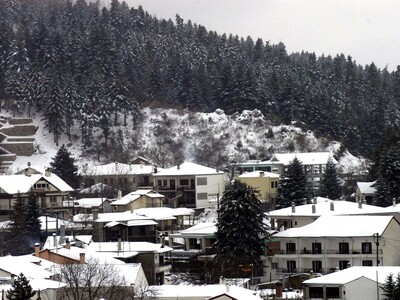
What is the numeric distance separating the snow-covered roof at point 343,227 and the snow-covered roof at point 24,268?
702 inches

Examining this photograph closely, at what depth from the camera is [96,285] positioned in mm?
44062

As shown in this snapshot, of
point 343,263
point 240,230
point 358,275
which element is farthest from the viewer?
point 240,230

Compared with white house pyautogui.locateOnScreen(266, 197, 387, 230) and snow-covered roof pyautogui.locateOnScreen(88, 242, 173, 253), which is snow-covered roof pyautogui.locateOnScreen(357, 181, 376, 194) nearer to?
white house pyautogui.locateOnScreen(266, 197, 387, 230)

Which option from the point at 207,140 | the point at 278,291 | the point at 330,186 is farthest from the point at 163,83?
the point at 278,291

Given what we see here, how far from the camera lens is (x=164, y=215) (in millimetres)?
77250

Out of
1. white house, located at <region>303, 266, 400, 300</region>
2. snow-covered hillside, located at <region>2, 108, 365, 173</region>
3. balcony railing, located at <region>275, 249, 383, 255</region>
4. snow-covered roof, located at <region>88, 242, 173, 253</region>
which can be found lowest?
white house, located at <region>303, 266, 400, 300</region>

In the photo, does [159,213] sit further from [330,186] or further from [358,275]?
[358,275]

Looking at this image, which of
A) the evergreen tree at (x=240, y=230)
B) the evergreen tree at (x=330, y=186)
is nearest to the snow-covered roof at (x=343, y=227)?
the evergreen tree at (x=240, y=230)

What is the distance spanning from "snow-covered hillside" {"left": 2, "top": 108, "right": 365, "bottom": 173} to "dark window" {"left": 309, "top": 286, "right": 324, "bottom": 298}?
188 ft

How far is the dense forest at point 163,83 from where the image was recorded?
4402 inches

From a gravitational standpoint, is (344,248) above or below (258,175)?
below

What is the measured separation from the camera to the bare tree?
4300 cm

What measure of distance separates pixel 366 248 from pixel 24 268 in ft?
69.4

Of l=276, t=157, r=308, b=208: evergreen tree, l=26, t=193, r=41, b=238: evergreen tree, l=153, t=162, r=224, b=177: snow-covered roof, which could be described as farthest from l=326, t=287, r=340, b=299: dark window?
l=153, t=162, r=224, b=177: snow-covered roof
